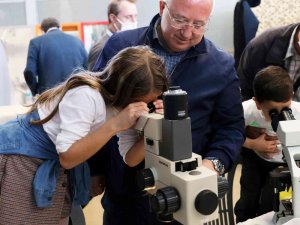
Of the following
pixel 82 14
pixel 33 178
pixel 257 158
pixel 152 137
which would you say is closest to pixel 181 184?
pixel 152 137

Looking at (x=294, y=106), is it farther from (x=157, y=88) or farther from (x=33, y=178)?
(x=33, y=178)

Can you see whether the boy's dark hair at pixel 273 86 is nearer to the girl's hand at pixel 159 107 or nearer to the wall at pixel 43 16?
the girl's hand at pixel 159 107

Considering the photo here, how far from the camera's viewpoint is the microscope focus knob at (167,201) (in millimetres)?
690

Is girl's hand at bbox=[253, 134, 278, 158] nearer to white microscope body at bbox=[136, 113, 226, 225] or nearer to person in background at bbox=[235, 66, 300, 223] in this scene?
person in background at bbox=[235, 66, 300, 223]

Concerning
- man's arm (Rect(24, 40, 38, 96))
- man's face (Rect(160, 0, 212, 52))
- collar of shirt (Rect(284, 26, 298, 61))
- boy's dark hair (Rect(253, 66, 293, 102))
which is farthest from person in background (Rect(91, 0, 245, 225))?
man's arm (Rect(24, 40, 38, 96))

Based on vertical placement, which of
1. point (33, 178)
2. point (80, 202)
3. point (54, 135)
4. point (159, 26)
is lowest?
point (80, 202)

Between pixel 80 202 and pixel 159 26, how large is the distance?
59cm

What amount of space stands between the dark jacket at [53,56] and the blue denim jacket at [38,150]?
6.97 ft

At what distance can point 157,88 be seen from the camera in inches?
41.3

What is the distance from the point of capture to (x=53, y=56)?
10.7ft

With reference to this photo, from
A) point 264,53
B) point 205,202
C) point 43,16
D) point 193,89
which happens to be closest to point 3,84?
point 43,16

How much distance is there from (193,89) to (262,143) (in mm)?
613

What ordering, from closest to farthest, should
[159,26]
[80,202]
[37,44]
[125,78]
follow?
[125,78], [80,202], [159,26], [37,44]

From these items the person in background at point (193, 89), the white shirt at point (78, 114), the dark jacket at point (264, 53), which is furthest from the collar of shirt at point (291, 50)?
the white shirt at point (78, 114)
